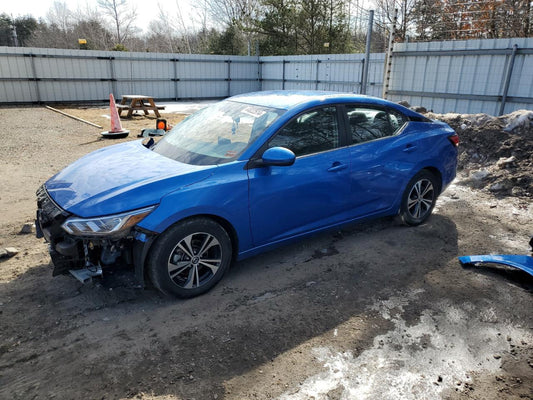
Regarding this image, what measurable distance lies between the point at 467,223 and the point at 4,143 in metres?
10.2

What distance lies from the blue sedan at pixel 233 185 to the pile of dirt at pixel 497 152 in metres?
2.51

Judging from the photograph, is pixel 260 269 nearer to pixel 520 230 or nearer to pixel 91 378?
pixel 91 378

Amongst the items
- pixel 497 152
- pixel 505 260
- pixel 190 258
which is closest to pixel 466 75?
pixel 497 152

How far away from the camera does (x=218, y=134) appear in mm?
3961

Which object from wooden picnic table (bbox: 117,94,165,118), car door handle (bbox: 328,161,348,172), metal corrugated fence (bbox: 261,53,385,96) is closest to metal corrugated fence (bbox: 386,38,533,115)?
metal corrugated fence (bbox: 261,53,385,96)

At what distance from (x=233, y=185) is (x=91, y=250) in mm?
1225

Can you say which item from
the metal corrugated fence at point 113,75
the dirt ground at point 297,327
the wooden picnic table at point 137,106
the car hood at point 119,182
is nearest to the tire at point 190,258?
the dirt ground at point 297,327

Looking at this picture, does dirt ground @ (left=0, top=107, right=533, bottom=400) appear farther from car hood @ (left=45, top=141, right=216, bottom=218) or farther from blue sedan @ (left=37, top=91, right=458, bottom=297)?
car hood @ (left=45, top=141, right=216, bottom=218)

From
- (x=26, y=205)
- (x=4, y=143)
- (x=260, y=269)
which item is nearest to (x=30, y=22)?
(x=4, y=143)

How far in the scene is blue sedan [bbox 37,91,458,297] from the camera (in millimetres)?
3096

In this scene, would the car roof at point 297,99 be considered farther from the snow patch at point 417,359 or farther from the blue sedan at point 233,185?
the snow patch at point 417,359

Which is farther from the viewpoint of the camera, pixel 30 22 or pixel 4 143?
pixel 30 22

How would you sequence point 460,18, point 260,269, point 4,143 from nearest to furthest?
1. point 260,269
2. point 4,143
3. point 460,18

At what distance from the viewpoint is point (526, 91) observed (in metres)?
10.9
